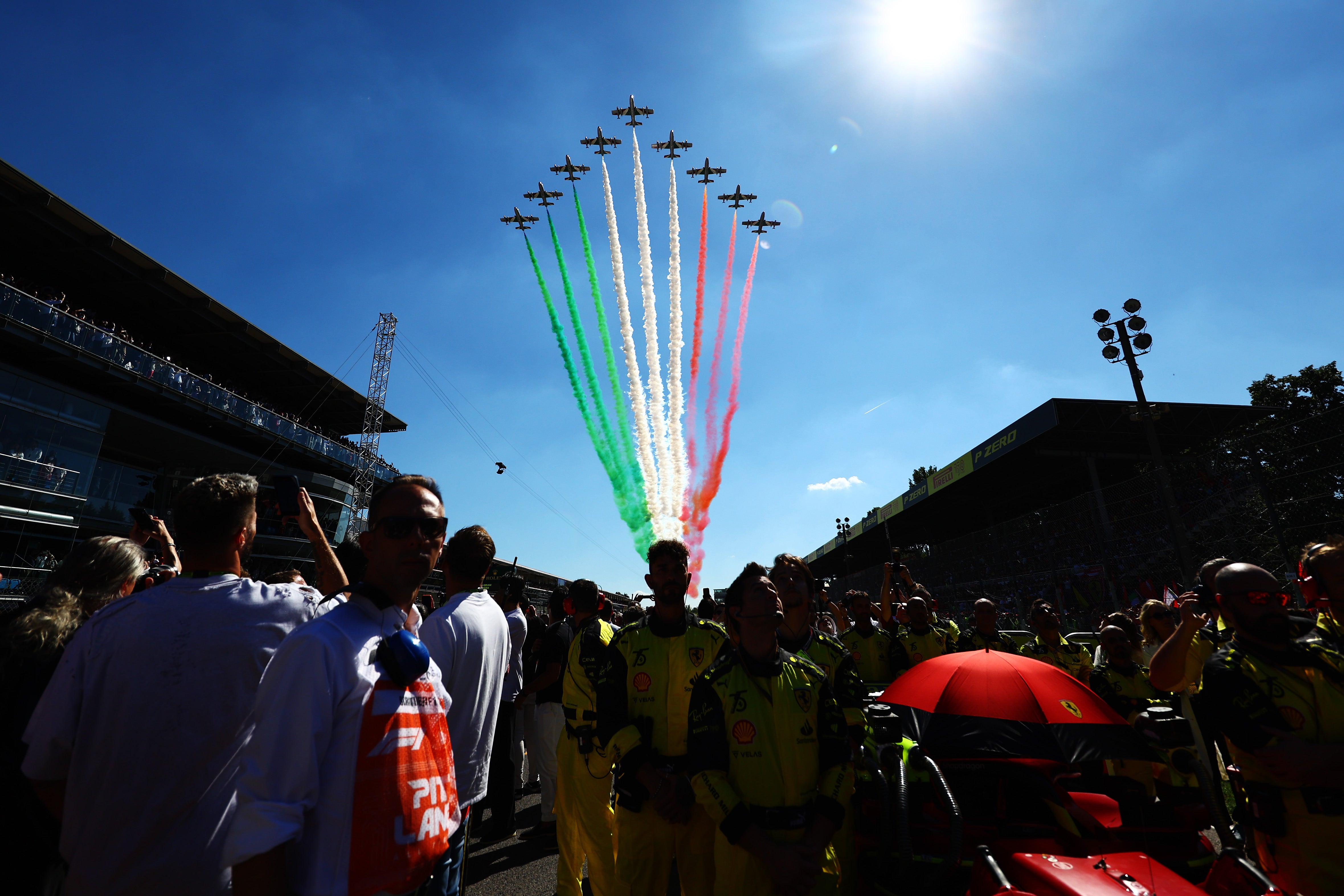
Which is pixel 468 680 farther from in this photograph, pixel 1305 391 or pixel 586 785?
pixel 1305 391

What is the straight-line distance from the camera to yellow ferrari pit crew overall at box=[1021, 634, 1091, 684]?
680 centimetres

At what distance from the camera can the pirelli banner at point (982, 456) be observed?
21.0 m

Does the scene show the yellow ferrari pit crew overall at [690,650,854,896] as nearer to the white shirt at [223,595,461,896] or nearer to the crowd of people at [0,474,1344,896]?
the crowd of people at [0,474,1344,896]

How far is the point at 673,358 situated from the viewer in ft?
86.2

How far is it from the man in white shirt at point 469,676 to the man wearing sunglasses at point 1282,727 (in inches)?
146

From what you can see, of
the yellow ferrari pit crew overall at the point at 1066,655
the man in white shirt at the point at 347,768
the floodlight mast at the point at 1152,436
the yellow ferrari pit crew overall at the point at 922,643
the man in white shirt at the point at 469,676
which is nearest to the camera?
the man in white shirt at the point at 347,768

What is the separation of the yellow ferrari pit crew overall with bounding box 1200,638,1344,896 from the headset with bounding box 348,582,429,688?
3.77 meters

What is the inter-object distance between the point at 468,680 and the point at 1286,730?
396 cm

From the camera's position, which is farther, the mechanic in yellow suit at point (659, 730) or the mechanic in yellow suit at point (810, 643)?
the mechanic in yellow suit at point (810, 643)

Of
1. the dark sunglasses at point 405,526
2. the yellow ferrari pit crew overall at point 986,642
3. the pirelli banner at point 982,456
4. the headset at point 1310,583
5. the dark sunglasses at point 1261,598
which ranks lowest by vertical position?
the yellow ferrari pit crew overall at point 986,642

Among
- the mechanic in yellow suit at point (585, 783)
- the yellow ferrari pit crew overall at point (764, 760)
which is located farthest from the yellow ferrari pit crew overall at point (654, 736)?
the yellow ferrari pit crew overall at point (764, 760)

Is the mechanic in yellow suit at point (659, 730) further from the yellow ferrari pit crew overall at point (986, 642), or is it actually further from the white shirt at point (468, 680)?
the yellow ferrari pit crew overall at point (986, 642)

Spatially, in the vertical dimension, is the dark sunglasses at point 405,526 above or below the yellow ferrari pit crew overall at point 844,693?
above

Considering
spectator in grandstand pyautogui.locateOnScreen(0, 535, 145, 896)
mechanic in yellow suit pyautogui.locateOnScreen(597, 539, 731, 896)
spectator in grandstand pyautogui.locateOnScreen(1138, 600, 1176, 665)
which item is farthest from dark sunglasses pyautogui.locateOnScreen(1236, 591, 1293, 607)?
spectator in grandstand pyautogui.locateOnScreen(0, 535, 145, 896)
